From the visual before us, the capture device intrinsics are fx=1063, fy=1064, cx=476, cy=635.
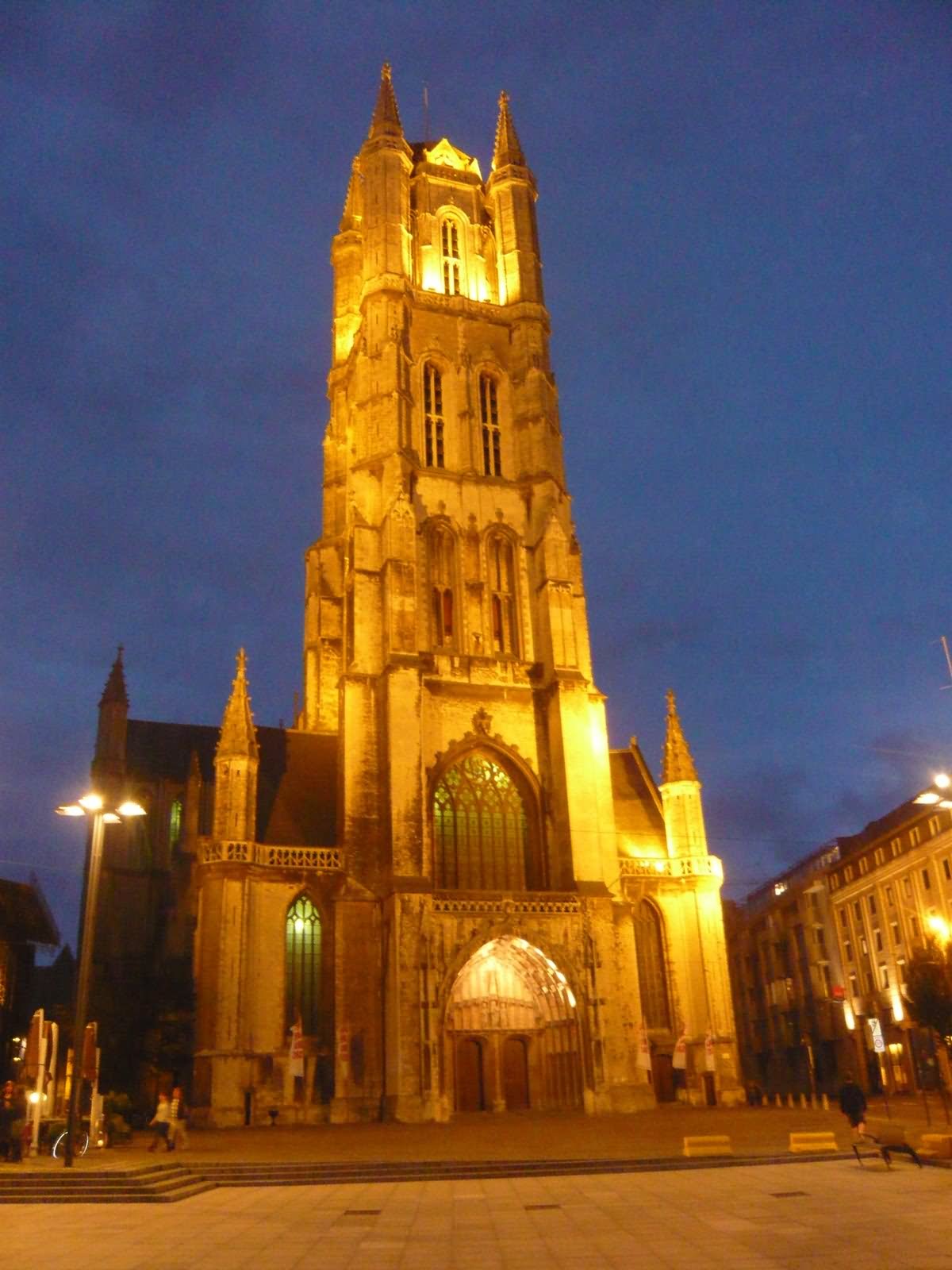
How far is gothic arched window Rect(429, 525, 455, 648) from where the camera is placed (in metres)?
40.9

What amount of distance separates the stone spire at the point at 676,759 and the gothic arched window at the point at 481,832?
20.0 ft

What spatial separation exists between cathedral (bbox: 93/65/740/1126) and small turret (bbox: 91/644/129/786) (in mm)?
166

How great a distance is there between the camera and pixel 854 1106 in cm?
1916

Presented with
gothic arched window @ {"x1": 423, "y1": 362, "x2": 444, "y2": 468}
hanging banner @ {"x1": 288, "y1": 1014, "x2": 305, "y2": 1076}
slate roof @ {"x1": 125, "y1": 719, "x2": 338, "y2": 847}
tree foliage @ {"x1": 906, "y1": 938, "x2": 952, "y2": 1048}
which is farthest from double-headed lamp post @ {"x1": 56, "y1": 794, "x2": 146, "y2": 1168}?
gothic arched window @ {"x1": 423, "y1": 362, "x2": 444, "y2": 468}

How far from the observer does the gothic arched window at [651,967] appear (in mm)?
38031

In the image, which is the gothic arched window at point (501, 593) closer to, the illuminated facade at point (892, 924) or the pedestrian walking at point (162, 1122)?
the illuminated facade at point (892, 924)

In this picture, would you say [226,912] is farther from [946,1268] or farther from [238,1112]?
[946,1268]

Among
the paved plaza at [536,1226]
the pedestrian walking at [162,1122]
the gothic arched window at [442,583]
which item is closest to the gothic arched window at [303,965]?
the gothic arched window at [442,583]

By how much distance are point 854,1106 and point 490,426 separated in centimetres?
3228

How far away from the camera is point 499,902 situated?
35.2 m

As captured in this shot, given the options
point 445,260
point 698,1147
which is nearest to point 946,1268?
point 698,1147

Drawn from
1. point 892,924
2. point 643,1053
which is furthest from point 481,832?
point 892,924

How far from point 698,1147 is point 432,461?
2988 cm

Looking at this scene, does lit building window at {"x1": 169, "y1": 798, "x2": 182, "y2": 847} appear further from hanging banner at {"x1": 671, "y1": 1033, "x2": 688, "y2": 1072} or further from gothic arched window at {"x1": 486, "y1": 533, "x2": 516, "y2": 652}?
hanging banner at {"x1": 671, "y1": 1033, "x2": 688, "y2": 1072}
